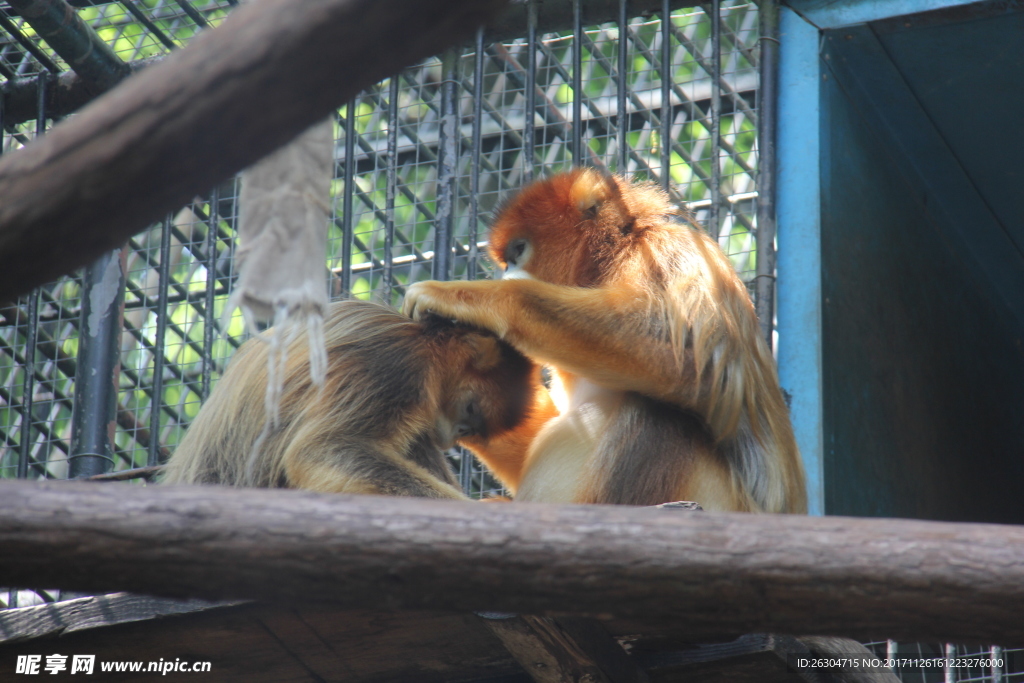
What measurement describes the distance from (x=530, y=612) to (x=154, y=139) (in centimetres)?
84

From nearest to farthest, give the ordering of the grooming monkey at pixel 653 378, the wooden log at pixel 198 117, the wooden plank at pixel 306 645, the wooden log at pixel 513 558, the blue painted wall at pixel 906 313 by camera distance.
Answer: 1. the wooden log at pixel 198 117
2. the wooden log at pixel 513 558
3. the wooden plank at pixel 306 645
4. the grooming monkey at pixel 653 378
5. the blue painted wall at pixel 906 313

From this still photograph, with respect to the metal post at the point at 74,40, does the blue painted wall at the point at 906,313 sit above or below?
below

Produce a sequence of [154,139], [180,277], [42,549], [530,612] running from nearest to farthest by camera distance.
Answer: [154,139], [42,549], [530,612], [180,277]

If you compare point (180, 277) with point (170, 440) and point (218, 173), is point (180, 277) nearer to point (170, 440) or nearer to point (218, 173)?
point (170, 440)

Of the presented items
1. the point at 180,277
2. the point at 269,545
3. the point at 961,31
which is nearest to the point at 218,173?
the point at 269,545

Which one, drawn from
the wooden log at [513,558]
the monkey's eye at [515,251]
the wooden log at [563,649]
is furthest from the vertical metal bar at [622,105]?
the wooden log at [513,558]

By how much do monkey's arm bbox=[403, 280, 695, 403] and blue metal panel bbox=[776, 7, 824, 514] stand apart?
2.93 feet

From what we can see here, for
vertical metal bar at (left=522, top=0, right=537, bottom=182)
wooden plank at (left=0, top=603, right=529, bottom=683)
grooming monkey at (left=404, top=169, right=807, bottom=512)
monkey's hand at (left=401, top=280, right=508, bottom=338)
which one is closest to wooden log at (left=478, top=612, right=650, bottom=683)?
wooden plank at (left=0, top=603, right=529, bottom=683)

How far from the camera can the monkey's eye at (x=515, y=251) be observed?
3572 mm

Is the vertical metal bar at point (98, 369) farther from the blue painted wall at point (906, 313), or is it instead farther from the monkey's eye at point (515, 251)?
the blue painted wall at point (906, 313)

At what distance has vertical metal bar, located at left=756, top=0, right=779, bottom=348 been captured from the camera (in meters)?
3.86

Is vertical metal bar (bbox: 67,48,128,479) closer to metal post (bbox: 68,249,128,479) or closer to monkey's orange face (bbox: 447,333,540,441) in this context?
metal post (bbox: 68,249,128,479)

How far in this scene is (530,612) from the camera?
1.76m

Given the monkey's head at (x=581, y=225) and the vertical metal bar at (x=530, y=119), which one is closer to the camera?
the monkey's head at (x=581, y=225)
